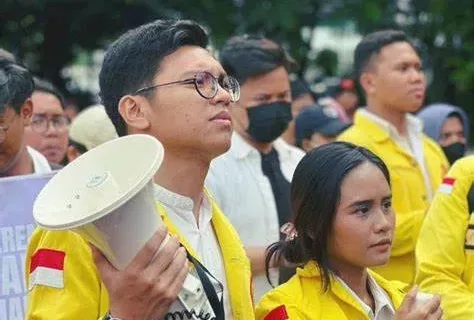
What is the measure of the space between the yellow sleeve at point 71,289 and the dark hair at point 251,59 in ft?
8.51

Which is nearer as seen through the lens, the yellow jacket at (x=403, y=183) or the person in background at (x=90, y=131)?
the yellow jacket at (x=403, y=183)

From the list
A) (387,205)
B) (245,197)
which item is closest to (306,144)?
(245,197)

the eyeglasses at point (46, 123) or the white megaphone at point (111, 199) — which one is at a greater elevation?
the white megaphone at point (111, 199)

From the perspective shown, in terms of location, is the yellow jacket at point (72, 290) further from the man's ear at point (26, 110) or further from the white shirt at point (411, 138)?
the white shirt at point (411, 138)

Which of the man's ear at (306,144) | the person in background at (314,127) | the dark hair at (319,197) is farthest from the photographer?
the man's ear at (306,144)

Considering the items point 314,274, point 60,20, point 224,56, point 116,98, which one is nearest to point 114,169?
point 116,98

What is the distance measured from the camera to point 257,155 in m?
5.37

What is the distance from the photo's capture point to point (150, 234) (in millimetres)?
2598

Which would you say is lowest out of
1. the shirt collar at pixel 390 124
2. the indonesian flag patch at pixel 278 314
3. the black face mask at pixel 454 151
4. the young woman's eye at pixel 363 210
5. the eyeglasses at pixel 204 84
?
the black face mask at pixel 454 151

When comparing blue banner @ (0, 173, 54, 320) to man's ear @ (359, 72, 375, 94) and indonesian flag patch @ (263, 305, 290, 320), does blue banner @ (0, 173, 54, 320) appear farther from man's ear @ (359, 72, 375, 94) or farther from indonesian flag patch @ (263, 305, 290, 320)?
man's ear @ (359, 72, 375, 94)

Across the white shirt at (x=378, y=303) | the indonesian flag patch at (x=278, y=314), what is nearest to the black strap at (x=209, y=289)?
the indonesian flag patch at (x=278, y=314)

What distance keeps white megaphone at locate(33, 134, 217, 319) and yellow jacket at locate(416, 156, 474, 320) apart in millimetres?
1445

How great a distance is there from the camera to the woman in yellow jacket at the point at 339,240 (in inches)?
135

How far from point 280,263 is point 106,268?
118 centimetres
